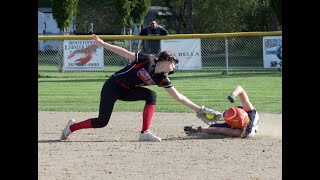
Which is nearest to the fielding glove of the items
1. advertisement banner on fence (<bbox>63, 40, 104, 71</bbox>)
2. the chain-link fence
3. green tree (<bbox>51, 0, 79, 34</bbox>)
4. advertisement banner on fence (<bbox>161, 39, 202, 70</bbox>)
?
the chain-link fence

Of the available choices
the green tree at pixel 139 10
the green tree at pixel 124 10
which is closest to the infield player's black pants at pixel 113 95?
the green tree at pixel 124 10

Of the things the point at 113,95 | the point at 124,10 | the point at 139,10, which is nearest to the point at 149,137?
the point at 113,95

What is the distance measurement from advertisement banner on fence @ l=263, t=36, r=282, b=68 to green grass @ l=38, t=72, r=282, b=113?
51 centimetres

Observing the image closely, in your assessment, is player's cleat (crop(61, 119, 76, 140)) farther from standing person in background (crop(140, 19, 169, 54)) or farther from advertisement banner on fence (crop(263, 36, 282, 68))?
advertisement banner on fence (crop(263, 36, 282, 68))

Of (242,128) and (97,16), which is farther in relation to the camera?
(97,16)

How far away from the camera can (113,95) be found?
37.7 feet

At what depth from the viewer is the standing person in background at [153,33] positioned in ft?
89.6

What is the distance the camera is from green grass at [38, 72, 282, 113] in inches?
683

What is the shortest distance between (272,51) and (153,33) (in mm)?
4416

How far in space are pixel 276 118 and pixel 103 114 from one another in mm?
4212

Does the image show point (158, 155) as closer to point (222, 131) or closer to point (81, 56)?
point (222, 131)
